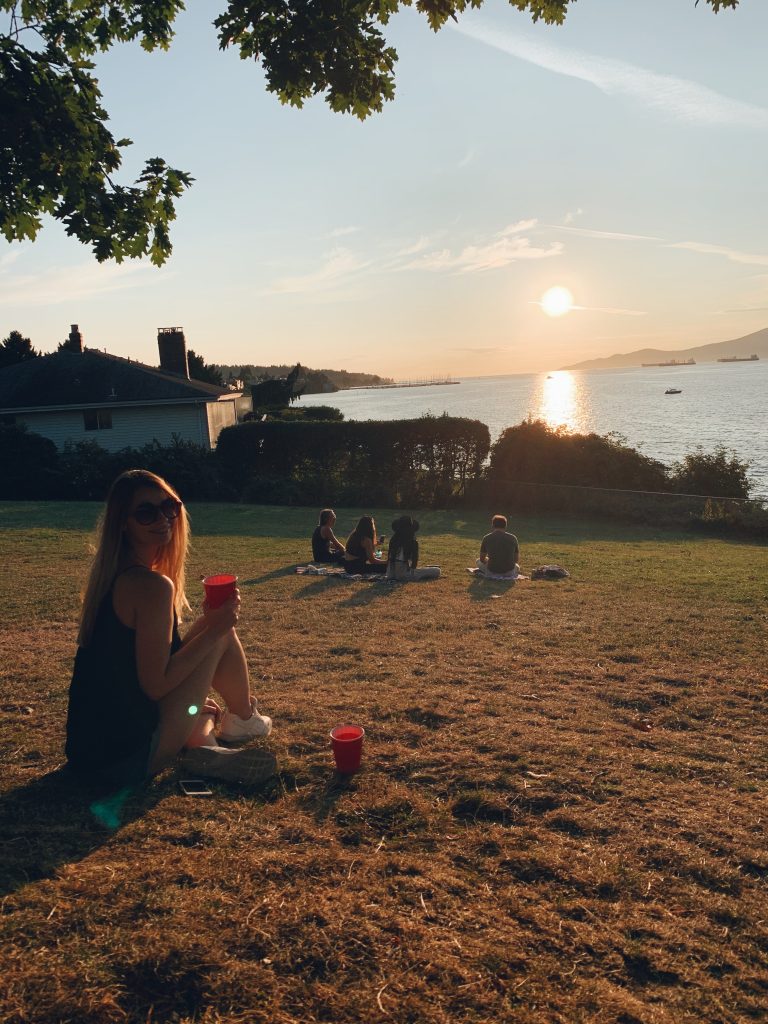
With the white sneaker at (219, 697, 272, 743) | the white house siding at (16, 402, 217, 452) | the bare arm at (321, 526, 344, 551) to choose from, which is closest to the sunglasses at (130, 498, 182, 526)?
the white sneaker at (219, 697, 272, 743)

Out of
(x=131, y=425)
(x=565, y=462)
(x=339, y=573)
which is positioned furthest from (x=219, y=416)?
(x=339, y=573)

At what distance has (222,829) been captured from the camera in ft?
12.9

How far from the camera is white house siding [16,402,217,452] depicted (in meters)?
35.6

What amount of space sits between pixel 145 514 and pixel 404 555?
8063 millimetres

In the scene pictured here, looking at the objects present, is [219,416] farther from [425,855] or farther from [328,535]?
[425,855]

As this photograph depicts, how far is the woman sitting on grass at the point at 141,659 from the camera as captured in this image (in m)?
4.03

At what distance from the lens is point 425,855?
12.2 ft

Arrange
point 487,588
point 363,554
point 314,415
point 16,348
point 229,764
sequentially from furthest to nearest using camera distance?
point 16,348
point 314,415
point 363,554
point 487,588
point 229,764

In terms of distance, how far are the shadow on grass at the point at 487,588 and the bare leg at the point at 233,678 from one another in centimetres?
633

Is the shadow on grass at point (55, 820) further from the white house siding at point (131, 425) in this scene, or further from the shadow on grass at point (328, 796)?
the white house siding at point (131, 425)

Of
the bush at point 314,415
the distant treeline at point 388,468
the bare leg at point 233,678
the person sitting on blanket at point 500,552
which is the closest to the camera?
the bare leg at point 233,678

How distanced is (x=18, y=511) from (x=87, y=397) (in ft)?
53.0

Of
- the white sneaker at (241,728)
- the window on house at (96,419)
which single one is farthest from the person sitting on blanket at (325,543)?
the window on house at (96,419)

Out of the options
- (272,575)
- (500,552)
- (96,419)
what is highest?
(96,419)
